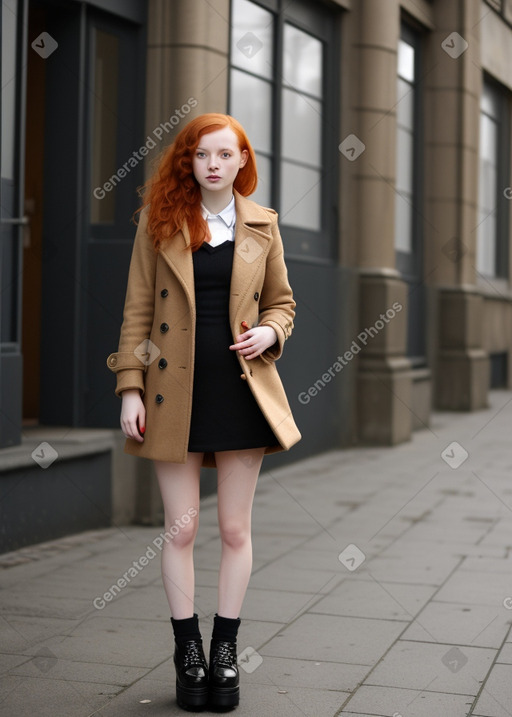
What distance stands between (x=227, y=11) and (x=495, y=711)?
208 inches

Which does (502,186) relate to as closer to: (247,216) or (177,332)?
(247,216)

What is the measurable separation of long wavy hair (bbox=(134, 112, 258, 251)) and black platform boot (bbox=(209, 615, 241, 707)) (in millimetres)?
1247

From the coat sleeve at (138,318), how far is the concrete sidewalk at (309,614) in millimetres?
1060

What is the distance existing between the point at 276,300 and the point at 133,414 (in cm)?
63

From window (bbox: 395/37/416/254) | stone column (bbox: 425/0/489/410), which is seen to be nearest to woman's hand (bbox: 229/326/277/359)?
window (bbox: 395/37/416/254)

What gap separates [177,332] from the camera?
3617mm

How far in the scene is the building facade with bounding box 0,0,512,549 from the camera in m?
6.63

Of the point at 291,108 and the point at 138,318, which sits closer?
the point at 138,318

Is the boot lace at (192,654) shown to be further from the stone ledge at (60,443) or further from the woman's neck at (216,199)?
the stone ledge at (60,443)

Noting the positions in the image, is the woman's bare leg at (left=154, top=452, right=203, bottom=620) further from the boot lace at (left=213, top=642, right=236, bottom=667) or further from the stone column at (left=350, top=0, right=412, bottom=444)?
the stone column at (left=350, top=0, right=412, bottom=444)

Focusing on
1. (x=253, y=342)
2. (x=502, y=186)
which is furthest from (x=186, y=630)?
(x=502, y=186)

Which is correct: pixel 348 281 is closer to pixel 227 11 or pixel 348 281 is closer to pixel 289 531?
pixel 227 11

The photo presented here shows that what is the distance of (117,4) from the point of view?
268 inches

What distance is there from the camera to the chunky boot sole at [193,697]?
3.56 meters
